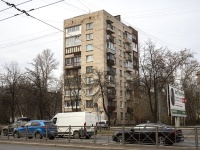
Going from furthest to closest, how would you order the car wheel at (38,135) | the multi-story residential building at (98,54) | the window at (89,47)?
the window at (89,47), the multi-story residential building at (98,54), the car wheel at (38,135)

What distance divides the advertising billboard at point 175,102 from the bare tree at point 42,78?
1062 inches

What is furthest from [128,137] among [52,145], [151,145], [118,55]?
[118,55]

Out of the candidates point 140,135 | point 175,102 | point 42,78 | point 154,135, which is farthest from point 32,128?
point 42,78

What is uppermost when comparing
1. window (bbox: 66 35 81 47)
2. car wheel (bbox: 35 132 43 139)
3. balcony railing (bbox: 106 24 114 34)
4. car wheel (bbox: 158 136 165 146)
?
balcony railing (bbox: 106 24 114 34)

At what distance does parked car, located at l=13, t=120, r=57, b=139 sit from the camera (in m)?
22.2

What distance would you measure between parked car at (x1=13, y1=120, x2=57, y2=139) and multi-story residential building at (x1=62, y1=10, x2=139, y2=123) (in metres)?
32.5

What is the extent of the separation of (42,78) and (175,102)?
1234 inches

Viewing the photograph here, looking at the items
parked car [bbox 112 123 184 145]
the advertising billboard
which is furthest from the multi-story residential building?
parked car [bbox 112 123 184 145]

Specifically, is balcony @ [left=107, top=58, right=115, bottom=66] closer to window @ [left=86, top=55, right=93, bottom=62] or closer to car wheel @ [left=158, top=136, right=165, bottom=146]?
→ window @ [left=86, top=55, right=93, bottom=62]

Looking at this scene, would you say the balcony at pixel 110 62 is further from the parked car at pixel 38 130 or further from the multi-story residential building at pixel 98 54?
the parked car at pixel 38 130

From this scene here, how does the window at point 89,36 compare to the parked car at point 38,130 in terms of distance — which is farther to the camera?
A: the window at point 89,36

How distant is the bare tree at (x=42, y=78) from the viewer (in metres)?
47.6

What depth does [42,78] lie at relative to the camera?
51.1 meters

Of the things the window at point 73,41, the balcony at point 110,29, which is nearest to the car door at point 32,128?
the window at point 73,41
